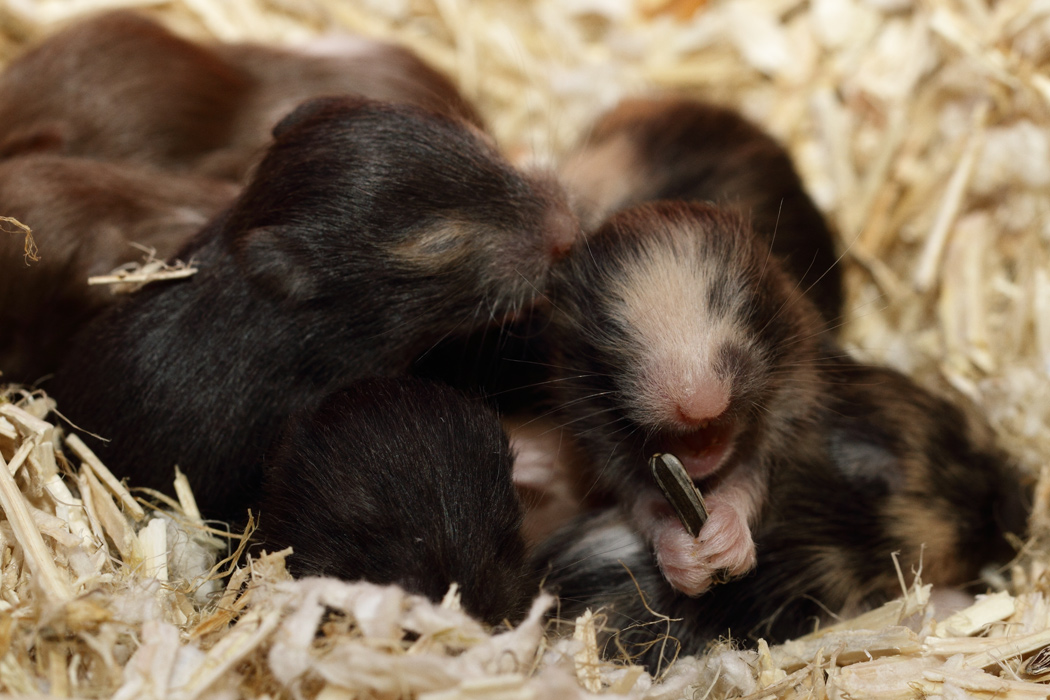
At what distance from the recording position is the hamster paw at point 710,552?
92.6 inches

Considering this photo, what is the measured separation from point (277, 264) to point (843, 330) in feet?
6.97

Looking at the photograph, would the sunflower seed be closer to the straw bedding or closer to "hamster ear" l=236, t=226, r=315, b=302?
the straw bedding

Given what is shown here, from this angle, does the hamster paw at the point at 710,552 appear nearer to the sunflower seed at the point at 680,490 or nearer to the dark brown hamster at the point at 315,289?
the sunflower seed at the point at 680,490

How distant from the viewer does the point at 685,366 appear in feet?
7.12

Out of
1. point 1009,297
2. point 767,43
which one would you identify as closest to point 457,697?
point 1009,297

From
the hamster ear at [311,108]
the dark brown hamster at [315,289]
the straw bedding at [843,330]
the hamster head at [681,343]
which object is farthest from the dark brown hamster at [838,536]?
the hamster ear at [311,108]

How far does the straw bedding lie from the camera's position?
73.2 inches

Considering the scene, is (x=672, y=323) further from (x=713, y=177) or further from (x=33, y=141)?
(x=33, y=141)

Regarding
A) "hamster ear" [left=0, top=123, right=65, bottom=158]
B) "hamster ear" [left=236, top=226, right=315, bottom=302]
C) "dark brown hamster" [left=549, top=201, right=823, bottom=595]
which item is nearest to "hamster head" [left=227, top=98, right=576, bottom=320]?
"hamster ear" [left=236, top=226, right=315, bottom=302]

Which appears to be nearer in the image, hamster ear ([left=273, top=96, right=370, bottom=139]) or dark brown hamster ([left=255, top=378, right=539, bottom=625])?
dark brown hamster ([left=255, top=378, right=539, bottom=625])

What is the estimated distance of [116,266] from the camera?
2.80 metres

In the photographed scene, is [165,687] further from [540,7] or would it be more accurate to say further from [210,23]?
[540,7]

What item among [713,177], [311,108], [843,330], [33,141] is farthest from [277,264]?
[843,330]

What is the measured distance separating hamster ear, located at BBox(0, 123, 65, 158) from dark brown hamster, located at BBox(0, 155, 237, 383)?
266 millimetres
